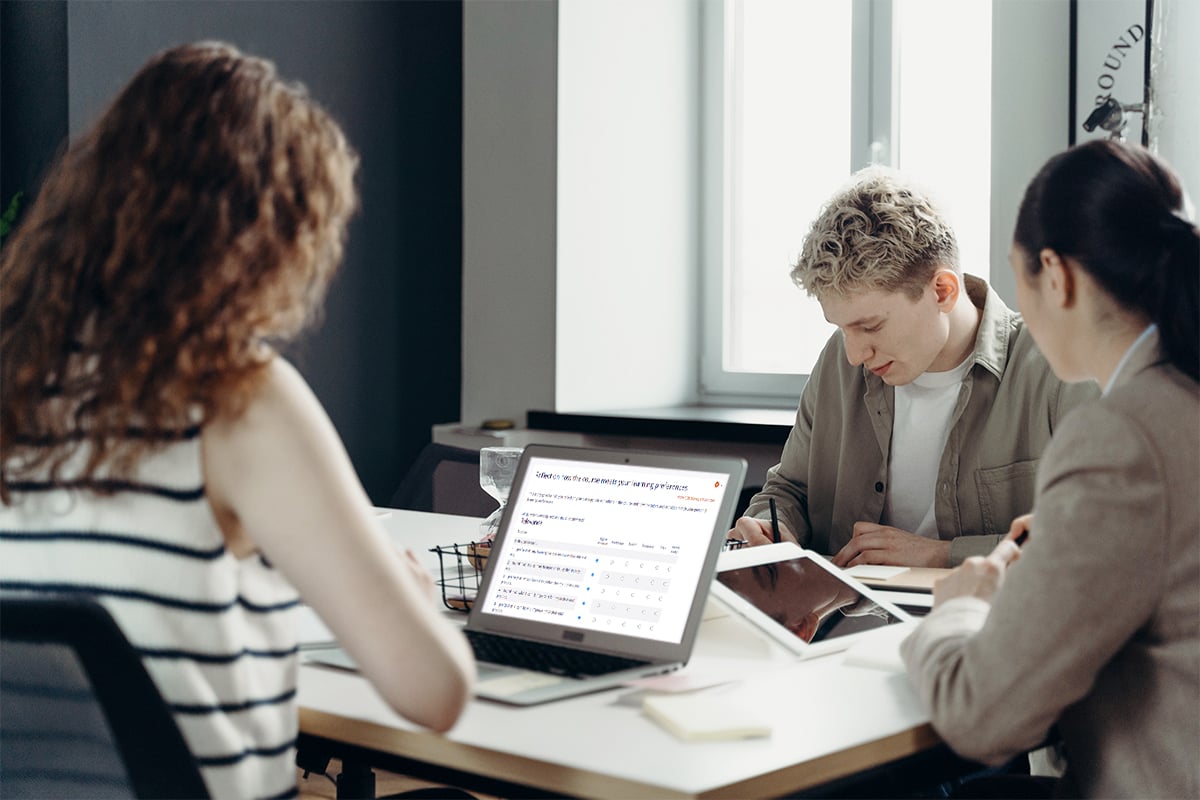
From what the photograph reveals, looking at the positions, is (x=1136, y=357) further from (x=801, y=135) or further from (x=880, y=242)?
(x=801, y=135)

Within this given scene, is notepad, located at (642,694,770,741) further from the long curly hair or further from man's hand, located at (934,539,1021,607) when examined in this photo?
the long curly hair

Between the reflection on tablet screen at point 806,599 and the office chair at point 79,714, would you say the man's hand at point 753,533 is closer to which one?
the reflection on tablet screen at point 806,599

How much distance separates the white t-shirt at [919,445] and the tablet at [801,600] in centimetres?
55

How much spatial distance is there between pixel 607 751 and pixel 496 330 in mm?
2740

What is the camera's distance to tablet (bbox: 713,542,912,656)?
1423mm

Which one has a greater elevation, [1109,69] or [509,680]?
[1109,69]

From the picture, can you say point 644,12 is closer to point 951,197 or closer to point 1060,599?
point 951,197

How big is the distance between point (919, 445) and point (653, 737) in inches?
46.4

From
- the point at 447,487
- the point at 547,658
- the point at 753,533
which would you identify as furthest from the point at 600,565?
the point at 447,487

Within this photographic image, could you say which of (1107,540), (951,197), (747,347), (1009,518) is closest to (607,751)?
(1107,540)

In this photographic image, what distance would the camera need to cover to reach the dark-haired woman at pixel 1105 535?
1.08 meters

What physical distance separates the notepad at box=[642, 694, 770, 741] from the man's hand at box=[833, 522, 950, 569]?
0.74 meters

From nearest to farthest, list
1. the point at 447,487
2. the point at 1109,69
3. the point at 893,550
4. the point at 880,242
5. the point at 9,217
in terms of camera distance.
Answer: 1. the point at 893,550
2. the point at 880,242
3. the point at 447,487
4. the point at 1109,69
5. the point at 9,217

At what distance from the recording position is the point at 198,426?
979 millimetres
